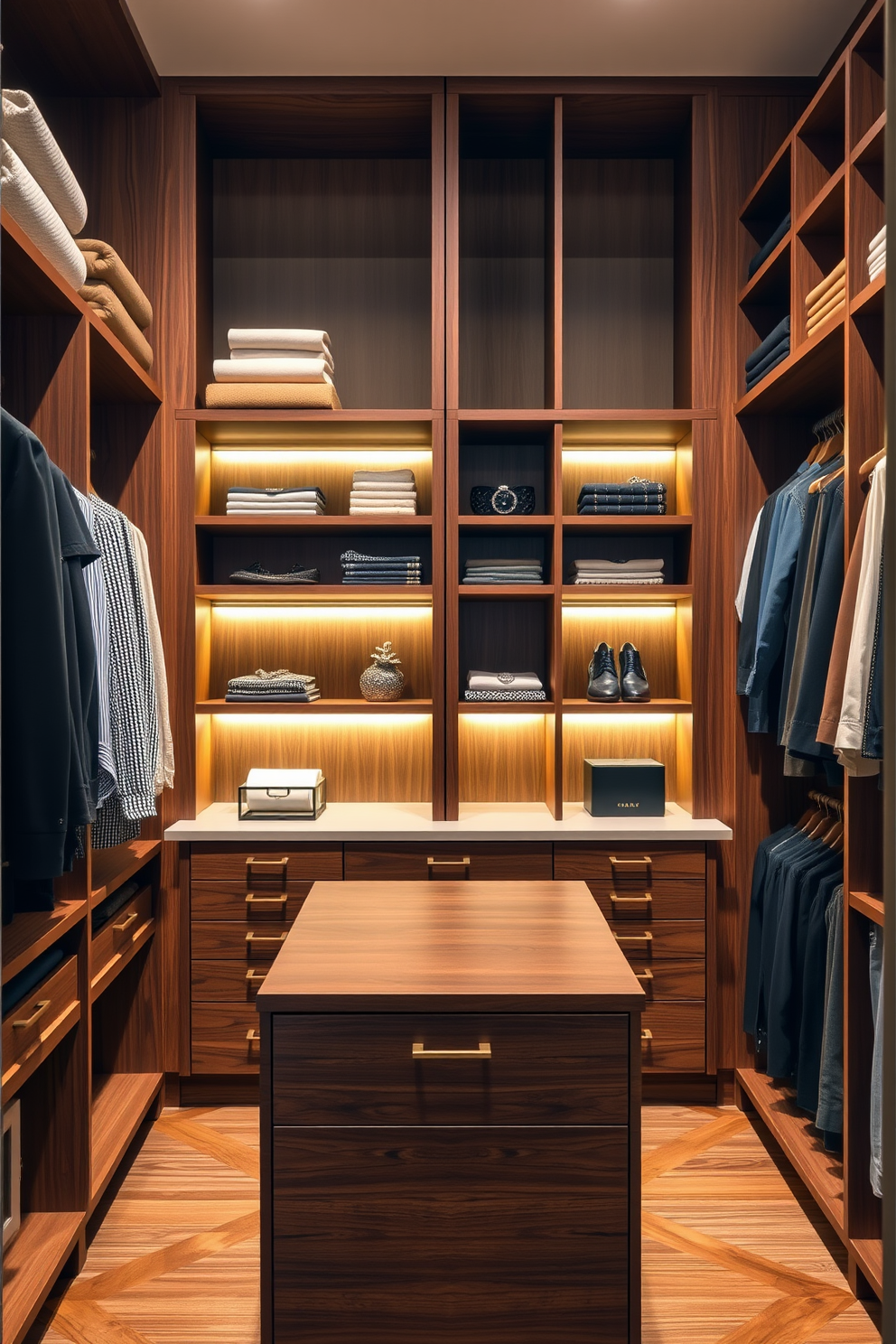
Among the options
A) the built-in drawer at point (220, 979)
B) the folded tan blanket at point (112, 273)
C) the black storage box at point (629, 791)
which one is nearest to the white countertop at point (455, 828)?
the black storage box at point (629, 791)

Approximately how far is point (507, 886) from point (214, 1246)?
1.12 m

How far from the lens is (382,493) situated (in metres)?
3.23

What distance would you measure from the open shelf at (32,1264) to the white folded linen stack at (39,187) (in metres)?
2.11

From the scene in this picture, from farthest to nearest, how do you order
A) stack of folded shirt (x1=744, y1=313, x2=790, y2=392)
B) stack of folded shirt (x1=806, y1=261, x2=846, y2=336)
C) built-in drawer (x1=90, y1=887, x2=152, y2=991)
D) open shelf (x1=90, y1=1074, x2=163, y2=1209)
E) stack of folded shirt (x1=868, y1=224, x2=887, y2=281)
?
stack of folded shirt (x1=744, y1=313, x2=790, y2=392)
built-in drawer (x1=90, y1=887, x2=152, y2=991)
open shelf (x1=90, y1=1074, x2=163, y2=1209)
stack of folded shirt (x1=806, y1=261, x2=846, y2=336)
stack of folded shirt (x1=868, y1=224, x2=887, y2=281)

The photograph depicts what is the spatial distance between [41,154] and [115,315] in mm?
592

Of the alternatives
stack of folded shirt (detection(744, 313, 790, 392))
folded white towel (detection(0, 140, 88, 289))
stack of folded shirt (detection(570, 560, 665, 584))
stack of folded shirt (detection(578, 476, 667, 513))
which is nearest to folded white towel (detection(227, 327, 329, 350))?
folded white towel (detection(0, 140, 88, 289))

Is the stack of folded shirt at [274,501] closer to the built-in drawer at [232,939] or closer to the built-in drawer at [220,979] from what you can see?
the built-in drawer at [232,939]

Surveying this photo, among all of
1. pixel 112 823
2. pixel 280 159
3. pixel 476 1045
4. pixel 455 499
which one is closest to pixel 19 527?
pixel 112 823

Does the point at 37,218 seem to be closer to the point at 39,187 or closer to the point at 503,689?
the point at 39,187

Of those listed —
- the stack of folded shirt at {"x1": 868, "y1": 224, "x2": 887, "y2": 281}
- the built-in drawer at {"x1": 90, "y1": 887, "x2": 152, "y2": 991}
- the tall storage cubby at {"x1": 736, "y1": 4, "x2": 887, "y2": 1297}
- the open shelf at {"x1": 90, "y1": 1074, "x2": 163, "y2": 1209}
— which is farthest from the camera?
the built-in drawer at {"x1": 90, "y1": 887, "x2": 152, "y2": 991}

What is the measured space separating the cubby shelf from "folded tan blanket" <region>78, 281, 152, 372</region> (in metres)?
0.04

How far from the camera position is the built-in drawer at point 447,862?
301 centimetres

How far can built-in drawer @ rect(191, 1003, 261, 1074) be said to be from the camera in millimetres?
3000

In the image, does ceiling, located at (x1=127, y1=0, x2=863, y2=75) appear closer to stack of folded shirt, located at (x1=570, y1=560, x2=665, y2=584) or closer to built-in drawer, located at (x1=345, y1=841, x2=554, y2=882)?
stack of folded shirt, located at (x1=570, y1=560, x2=665, y2=584)
